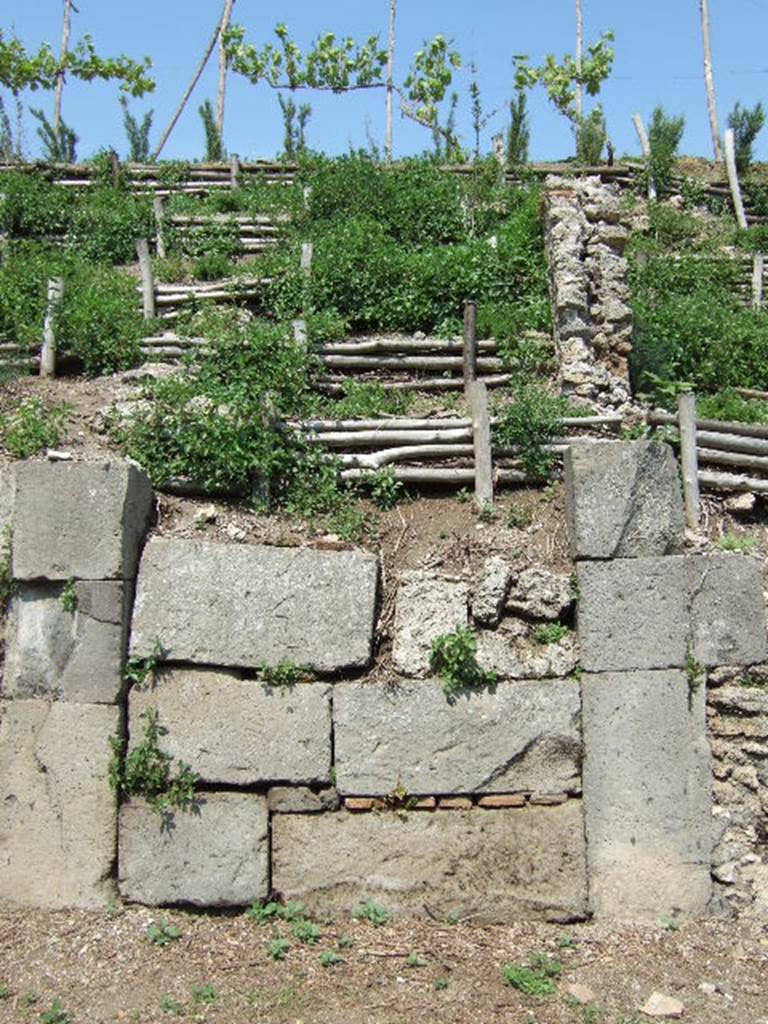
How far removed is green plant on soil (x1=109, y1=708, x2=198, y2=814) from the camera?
5301mm

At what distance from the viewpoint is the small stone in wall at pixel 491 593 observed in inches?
220

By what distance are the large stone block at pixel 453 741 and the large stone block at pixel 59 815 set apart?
47.4 inches

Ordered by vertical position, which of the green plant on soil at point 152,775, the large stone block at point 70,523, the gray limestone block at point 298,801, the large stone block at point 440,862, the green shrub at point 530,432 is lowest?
the large stone block at point 440,862

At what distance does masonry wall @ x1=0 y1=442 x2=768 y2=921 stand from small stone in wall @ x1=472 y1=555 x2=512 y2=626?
2 cm

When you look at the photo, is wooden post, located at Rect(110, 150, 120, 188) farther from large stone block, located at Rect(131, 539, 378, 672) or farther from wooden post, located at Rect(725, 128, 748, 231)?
large stone block, located at Rect(131, 539, 378, 672)

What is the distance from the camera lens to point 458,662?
Result: 5395 mm

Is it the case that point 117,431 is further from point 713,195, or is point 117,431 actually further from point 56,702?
point 713,195

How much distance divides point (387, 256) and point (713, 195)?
704 centimetres

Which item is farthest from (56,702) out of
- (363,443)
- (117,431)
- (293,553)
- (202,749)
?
(363,443)

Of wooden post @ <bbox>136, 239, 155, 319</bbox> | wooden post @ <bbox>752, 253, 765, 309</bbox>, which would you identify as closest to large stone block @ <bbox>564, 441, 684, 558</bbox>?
wooden post @ <bbox>136, 239, 155, 319</bbox>

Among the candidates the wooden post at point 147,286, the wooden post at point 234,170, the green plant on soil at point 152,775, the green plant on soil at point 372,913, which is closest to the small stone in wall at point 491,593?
the green plant on soil at point 372,913

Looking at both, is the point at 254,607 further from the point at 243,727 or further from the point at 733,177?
the point at 733,177

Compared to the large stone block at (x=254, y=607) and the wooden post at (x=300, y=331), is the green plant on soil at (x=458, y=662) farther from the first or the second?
the wooden post at (x=300, y=331)

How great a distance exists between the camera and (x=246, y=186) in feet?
42.7
